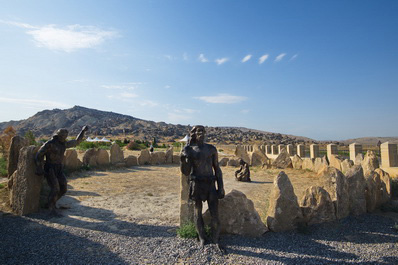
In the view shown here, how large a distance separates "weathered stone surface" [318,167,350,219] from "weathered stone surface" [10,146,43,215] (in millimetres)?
7357

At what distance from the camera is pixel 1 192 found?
7.14 m

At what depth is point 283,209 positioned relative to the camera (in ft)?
15.9

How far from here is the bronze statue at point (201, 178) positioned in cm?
425

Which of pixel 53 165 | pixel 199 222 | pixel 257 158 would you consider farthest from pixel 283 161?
pixel 53 165

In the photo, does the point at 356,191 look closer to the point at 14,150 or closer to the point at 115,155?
the point at 14,150

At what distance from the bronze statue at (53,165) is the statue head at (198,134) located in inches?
157

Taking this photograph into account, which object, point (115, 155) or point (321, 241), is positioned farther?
point (115, 155)

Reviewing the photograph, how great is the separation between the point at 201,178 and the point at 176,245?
51.2 inches

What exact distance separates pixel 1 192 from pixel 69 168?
567 centimetres

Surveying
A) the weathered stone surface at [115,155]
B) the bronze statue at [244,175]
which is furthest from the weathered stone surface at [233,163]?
the weathered stone surface at [115,155]

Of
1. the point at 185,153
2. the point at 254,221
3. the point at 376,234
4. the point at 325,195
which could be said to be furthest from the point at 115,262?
the point at 376,234

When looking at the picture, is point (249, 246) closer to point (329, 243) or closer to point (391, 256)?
point (329, 243)

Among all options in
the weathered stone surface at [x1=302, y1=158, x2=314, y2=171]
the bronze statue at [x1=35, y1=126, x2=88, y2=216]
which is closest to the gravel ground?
the bronze statue at [x1=35, y1=126, x2=88, y2=216]

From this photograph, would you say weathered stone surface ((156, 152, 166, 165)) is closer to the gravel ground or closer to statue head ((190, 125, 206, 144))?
the gravel ground
